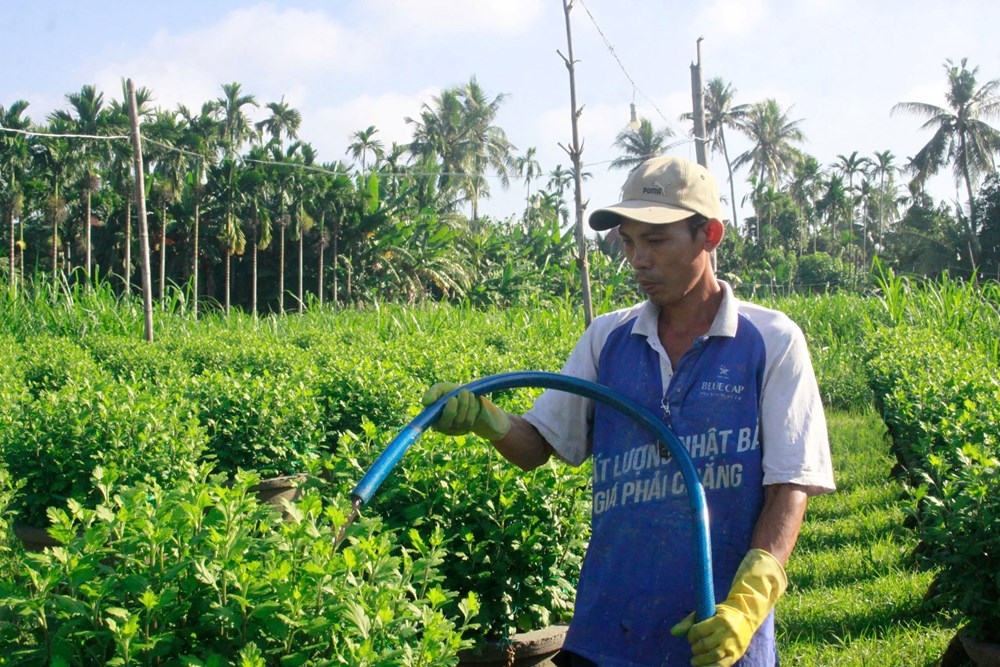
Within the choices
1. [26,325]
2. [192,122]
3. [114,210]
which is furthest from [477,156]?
[26,325]

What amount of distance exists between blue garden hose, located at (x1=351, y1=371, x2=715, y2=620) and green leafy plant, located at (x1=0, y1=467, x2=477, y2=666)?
0.55 feet

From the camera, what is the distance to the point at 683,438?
2.39 metres

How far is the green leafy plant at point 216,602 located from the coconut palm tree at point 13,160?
38.7 metres

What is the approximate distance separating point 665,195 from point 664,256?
0.16 m

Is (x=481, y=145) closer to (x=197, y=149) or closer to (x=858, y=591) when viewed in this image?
(x=197, y=149)

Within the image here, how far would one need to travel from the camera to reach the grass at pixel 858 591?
4402 millimetres

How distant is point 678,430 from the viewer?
7.88ft

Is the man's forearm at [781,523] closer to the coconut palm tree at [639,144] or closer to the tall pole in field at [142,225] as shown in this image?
the tall pole in field at [142,225]

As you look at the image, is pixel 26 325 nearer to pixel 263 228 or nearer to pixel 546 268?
pixel 546 268

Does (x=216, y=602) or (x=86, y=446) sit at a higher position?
(x=216, y=602)

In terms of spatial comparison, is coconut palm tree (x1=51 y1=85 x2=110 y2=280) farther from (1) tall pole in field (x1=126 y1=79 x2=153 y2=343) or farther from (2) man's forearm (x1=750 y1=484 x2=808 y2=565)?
(2) man's forearm (x1=750 y1=484 x2=808 y2=565)

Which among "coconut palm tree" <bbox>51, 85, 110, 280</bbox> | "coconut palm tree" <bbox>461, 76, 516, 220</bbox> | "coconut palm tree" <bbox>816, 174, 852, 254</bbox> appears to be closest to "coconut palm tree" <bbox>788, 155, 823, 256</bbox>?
"coconut palm tree" <bbox>816, 174, 852, 254</bbox>

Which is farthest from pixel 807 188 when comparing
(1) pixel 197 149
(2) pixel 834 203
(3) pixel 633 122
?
(3) pixel 633 122

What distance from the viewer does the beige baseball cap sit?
234 centimetres
